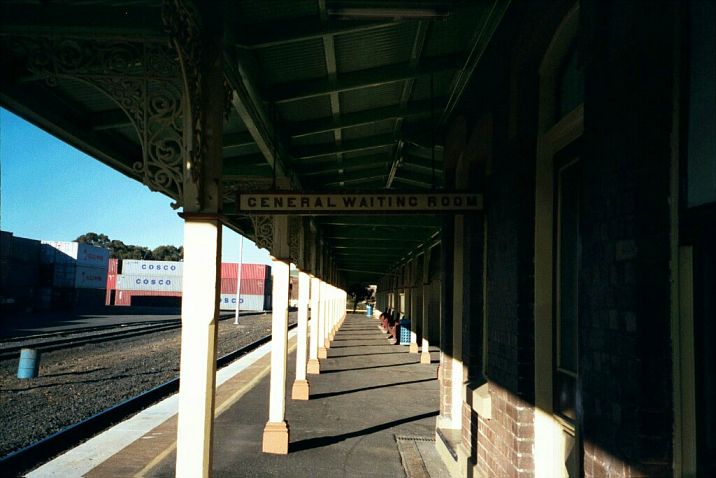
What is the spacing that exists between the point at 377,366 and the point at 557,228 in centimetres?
1427

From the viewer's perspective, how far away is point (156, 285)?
Result: 67875 millimetres

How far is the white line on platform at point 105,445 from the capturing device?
7211mm

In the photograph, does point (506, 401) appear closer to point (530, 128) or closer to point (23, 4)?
point (530, 128)

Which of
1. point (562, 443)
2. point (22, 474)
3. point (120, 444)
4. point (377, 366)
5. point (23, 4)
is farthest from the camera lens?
point (377, 366)

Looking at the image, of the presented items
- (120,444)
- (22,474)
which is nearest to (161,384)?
(120,444)

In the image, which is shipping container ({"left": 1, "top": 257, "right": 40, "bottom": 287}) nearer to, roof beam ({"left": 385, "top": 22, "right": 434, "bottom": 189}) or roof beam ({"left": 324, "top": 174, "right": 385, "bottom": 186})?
roof beam ({"left": 324, "top": 174, "right": 385, "bottom": 186})

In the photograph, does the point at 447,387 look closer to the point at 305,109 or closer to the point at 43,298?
the point at 305,109

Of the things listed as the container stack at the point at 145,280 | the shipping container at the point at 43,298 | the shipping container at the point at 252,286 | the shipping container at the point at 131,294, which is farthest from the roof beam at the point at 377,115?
the shipping container at the point at 252,286

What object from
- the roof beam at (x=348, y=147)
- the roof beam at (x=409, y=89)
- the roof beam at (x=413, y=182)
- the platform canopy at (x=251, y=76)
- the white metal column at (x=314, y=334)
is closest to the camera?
the platform canopy at (x=251, y=76)

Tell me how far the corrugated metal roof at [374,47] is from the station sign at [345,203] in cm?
142

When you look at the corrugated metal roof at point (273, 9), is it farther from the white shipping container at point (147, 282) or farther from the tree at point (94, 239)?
the tree at point (94, 239)

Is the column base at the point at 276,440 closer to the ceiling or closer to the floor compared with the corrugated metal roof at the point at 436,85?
closer to the floor

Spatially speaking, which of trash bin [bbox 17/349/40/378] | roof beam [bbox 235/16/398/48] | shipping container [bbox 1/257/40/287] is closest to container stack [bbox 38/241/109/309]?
shipping container [bbox 1/257/40/287]

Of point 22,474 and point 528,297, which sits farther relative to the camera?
point 22,474
